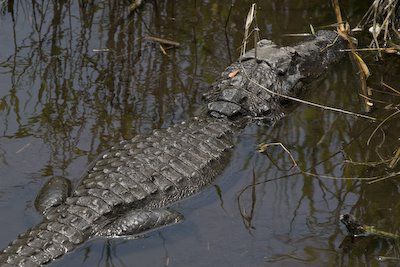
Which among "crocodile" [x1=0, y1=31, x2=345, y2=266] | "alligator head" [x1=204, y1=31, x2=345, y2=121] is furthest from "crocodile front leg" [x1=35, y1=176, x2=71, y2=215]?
"alligator head" [x1=204, y1=31, x2=345, y2=121]

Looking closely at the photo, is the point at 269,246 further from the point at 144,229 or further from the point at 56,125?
the point at 56,125

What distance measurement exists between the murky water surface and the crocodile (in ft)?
0.31

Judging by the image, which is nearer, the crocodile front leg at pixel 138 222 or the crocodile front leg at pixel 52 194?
the crocodile front leg at pixel 138 222

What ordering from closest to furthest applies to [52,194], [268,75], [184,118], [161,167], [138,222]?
1. [138,222]
2. [52,194]
3. [161,167]
4. [184,118]
5. [268,75]

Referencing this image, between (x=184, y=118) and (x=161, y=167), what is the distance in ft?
3.19

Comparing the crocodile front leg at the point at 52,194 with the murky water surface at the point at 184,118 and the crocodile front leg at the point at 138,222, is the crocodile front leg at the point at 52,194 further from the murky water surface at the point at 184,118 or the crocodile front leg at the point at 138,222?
the crocodile front leg at the point at 138,222

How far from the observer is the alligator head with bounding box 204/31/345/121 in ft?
20.4

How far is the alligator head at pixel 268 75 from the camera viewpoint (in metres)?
6.20

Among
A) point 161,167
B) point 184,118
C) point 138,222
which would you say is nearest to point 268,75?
point 184,118

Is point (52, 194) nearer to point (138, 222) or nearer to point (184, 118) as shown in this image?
point (138, 222)

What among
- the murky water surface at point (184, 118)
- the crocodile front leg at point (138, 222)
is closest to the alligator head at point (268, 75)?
the murky water surface at point (184, 118)

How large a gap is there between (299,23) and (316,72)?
32.4 inches

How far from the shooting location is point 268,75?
659 cm

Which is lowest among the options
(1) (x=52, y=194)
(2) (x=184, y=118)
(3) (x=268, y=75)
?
(1) (x=52, y=194)
